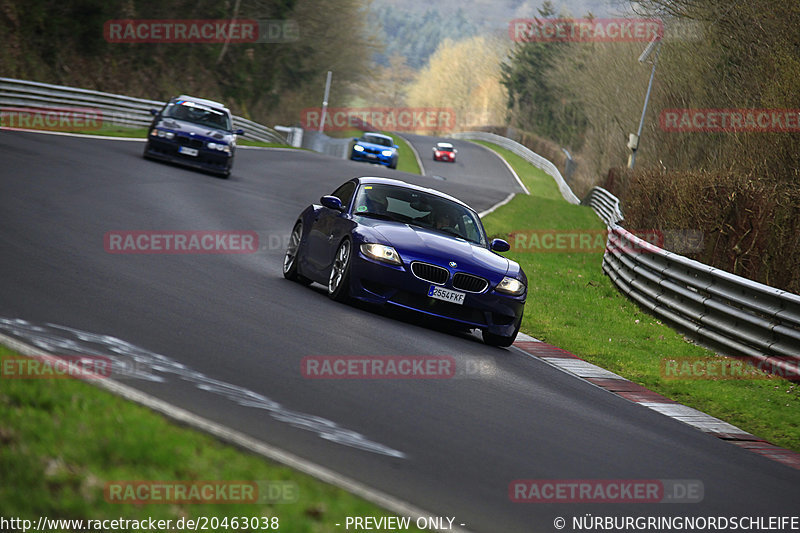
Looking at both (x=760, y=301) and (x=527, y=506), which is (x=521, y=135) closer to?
(x=760, y=301)

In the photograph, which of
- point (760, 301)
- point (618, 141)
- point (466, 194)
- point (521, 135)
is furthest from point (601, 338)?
point (521, 135)

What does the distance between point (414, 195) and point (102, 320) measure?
5.52 meters

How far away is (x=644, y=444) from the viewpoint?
778 centimetres

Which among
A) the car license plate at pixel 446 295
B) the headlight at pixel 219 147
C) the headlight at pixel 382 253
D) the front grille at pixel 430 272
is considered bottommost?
the car license plate at pixel 446 295

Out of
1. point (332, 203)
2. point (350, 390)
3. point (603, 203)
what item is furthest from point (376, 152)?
point (350, 390)

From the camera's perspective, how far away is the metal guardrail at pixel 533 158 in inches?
2501

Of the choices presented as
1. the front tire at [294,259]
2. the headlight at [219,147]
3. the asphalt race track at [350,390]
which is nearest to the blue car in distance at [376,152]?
the headlight at [219,147]

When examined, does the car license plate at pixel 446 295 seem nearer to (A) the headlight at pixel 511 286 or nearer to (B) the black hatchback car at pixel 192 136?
(A) the headlight at pixel 511 286

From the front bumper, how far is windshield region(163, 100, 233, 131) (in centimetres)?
1661

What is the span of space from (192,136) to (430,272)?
54.0ft

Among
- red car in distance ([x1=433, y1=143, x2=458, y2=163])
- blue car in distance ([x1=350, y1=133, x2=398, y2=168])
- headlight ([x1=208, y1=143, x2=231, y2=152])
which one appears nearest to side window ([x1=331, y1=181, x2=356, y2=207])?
headlight ([x1=208, y1=143, x2=231, y2=152])

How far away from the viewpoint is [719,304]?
13.9m

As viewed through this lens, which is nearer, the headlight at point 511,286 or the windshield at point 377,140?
the headlight at point 511,286

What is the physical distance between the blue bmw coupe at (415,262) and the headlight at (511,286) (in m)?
0.01
